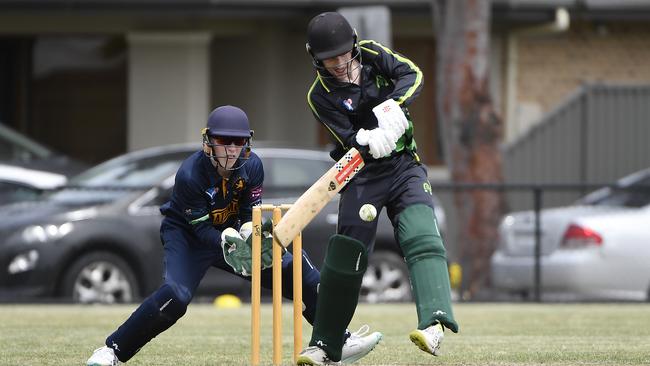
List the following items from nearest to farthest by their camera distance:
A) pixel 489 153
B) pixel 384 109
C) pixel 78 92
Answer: pixel 384 109, pixel 489 153, pixel 78 92

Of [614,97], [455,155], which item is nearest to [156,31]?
[455,155]

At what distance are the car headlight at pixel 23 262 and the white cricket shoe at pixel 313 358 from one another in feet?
24.1

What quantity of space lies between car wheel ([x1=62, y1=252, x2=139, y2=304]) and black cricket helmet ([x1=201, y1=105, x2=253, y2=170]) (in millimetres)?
7005

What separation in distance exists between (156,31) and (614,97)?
627 centimetres

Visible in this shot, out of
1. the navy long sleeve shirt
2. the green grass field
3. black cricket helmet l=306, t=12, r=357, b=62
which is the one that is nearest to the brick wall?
the green grass field

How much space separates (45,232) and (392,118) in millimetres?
7748

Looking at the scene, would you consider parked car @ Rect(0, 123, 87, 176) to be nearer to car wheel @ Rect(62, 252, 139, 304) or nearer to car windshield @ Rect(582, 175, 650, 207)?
car wheel @ Rect(62, 252, 139, 304)

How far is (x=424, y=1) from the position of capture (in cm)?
2033

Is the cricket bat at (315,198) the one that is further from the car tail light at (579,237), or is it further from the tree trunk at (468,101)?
the tree trunk at (468,101)

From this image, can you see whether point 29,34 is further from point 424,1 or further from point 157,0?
point 424,1

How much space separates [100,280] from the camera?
1457cm

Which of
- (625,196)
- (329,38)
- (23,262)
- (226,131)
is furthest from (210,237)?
(625,196)

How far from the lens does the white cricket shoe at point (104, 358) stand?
7.59 metres

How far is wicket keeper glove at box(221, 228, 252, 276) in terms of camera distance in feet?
25.1
